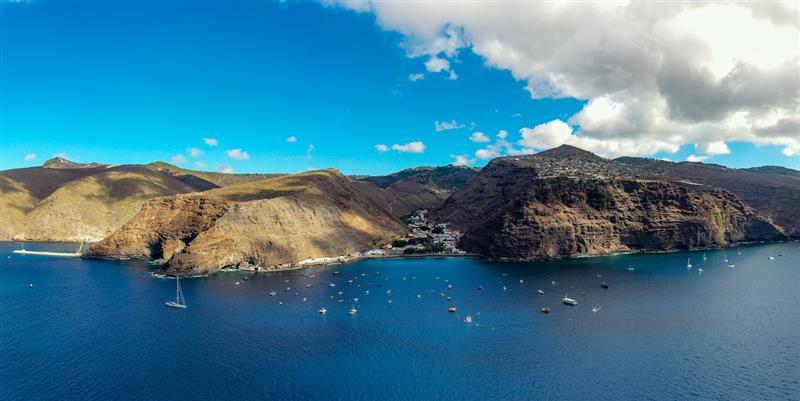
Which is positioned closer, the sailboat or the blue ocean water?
the blue ocean water

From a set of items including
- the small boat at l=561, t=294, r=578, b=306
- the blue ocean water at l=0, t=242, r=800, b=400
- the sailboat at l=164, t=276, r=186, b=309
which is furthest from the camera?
the small boat at l=561, t=294, r=578, b=306

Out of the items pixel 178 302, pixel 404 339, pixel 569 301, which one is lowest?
pixel 404 339

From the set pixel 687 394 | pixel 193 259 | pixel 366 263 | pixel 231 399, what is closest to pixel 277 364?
pixel 231 399

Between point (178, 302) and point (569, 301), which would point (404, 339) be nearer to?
point (569, 301)

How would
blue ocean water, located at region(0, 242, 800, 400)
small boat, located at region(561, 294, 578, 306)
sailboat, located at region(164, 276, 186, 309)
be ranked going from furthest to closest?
small boat, located at region(561, 294, 578, 306), sailboat, located at region(164, 276, 186, 309), blue ocean water, located at region(0, 242, 800, 400)

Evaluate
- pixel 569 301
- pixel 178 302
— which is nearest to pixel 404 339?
pixel 569 301

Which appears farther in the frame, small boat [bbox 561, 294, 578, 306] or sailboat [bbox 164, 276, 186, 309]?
small boat [bbox 561, 294, 578, 306]

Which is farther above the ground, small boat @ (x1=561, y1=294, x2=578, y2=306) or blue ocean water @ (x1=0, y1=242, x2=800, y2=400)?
small boat @ (x1=561, y1=294, x2=578, y2=306)

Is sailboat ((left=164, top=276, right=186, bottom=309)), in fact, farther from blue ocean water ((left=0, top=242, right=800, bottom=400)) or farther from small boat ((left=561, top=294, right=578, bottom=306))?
small boat ((left=561, top=294, right=578, bottom=306))

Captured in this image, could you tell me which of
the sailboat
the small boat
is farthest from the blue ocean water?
the small boat
